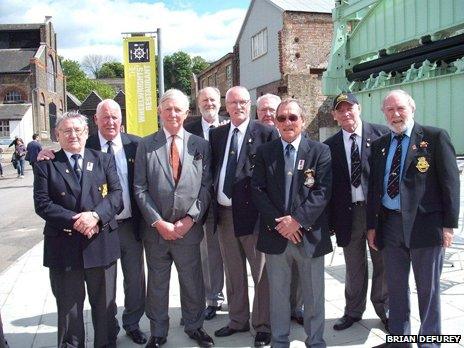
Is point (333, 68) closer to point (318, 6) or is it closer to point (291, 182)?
point (291, 182)

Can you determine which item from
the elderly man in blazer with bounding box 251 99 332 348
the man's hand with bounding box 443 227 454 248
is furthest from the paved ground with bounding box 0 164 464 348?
the man's hand with bounding box 443 227 454 248

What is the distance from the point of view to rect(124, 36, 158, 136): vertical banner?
1088 centimetres

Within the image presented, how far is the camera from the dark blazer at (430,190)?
11.1 feet

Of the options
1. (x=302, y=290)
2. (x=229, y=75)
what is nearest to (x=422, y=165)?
(x=302, y=290)

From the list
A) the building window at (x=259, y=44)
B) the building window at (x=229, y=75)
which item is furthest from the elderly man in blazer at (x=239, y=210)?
the building window at (x=229, y=75)

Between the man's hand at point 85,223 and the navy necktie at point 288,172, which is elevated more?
the navy necktie at point 288,172

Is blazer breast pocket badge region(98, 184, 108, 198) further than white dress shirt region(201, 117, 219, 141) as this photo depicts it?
No

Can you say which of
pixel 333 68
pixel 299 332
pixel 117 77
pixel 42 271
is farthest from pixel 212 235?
pixel 117 77

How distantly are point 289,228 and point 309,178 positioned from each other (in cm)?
43

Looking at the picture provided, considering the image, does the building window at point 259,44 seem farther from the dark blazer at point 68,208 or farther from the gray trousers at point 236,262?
the dark blazer at point 68,208

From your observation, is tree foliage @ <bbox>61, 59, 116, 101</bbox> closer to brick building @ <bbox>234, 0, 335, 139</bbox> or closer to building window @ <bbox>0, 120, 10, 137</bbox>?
building window @ <bbox>0, 120, 10, 137</bbox>

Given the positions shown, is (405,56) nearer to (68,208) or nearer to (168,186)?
(168,186)

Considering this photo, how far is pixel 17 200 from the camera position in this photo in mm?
14227

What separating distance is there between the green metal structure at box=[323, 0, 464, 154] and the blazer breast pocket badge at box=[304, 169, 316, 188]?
21.3 feet
